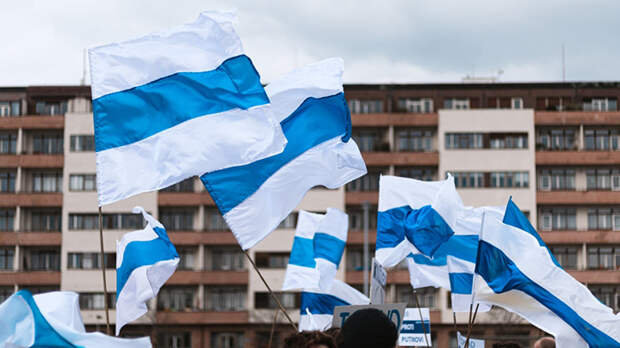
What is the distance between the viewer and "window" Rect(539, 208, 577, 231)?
2630 inches

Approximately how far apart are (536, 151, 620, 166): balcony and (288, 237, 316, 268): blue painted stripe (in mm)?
47908

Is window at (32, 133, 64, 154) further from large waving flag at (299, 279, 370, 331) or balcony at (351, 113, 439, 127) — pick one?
large waving flag at (299, 279, 370, 331)

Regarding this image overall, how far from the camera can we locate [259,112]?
10.5 metres

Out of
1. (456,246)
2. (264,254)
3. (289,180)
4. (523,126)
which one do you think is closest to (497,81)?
(523,126)

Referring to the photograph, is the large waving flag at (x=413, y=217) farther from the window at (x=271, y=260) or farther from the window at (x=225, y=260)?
the window at (x=225, y=260)

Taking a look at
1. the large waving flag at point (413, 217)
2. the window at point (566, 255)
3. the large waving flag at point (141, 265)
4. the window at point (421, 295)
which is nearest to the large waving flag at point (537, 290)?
the large waving flag at point (413, 217)

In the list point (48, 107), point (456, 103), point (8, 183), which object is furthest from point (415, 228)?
point (48, 107)

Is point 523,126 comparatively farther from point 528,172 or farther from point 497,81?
point 497,81

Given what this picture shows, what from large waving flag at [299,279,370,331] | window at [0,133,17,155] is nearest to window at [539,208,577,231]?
window at [0,133,17,155]

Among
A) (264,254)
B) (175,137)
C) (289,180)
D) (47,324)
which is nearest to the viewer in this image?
(47,324)

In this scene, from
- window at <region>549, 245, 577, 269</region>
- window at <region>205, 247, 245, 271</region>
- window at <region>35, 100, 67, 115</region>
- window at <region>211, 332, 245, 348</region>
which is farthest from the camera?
window at <region>35, 100, 67, 115</region>

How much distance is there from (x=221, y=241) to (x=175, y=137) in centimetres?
5691

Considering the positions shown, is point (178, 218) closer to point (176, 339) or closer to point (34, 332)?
point (176, 339)

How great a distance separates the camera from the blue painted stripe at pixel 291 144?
1057 cm
